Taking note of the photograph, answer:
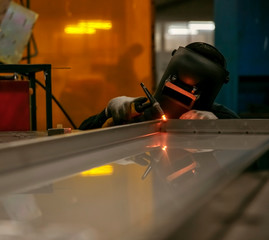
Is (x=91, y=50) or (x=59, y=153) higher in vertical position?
(x=91, y=50)

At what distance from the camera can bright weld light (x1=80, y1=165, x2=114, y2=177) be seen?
70 cm

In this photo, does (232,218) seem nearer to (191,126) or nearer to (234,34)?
(191,126)

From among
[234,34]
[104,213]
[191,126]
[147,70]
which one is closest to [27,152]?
[104,213]

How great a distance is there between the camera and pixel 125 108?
75.3 inches

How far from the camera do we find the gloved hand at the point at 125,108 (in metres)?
1.85

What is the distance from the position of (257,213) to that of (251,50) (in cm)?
309

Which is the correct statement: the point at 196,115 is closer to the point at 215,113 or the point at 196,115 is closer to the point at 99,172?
the point at 215,113

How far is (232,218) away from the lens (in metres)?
0.47

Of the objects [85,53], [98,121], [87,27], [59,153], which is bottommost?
[98,121]

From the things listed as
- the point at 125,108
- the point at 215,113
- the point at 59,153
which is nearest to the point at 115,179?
the point at 59,153

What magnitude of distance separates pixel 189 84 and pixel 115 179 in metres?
1.14

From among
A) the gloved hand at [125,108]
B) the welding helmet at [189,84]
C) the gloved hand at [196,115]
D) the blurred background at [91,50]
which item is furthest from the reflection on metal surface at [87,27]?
the gloved hand at [196,115]

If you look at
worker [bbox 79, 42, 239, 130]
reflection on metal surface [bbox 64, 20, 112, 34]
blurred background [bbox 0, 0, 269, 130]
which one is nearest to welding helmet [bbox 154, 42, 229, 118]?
worker [bbox 79, 42, 239, 130]

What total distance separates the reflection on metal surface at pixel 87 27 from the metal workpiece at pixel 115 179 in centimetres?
171
